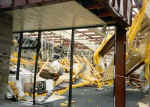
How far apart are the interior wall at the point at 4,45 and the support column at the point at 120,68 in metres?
2.98

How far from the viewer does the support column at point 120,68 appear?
4586mm

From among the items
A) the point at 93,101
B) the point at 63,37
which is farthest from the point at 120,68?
the point at 63,37

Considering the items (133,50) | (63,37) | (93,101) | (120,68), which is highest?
(63,37)

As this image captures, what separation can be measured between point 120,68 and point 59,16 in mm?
2215

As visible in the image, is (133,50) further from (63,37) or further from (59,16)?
(59,16)

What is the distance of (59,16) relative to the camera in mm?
4363

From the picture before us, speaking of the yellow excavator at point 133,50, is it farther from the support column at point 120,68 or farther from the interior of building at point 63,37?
the support column at point 120,68

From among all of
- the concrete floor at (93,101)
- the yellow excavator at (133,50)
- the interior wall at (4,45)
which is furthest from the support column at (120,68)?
the interior wall at (4,45)

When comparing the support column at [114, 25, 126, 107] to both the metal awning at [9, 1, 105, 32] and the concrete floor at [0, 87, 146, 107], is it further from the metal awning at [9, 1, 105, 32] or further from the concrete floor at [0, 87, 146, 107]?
the concrete floor at [0, 87, 146, 107]

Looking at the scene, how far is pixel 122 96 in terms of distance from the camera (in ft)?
15.0

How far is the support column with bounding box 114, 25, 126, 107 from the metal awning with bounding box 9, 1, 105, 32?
0.62m

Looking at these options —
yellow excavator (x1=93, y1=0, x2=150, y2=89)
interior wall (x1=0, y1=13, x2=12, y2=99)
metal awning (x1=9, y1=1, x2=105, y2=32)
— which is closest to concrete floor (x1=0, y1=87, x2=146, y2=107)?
yellow excavator (x1=93, y1=0, x2=150, y2=89)

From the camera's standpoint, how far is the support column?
4586 millimetres

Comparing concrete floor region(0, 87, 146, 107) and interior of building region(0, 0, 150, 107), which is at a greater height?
interior of building region(0, 0, 150, 107)
